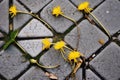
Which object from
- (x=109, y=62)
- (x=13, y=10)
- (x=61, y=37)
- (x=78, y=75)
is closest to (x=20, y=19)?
(x=13, y=10)

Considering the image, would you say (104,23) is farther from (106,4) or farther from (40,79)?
(40,79)

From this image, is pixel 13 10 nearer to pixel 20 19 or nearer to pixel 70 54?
pixel 20 19

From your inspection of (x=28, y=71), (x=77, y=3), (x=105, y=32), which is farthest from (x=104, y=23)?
(x=28, y=71)

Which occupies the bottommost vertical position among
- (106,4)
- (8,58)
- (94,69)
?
(94,69)

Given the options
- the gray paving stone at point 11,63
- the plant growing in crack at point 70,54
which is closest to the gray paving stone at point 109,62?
the plant growing in crack at point 70,54

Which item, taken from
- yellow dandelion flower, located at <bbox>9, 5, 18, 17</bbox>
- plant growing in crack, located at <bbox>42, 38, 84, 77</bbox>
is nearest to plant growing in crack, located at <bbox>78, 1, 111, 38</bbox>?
plant growing in crack, located at <bbox>42, 38, 84, 77</bbox>
